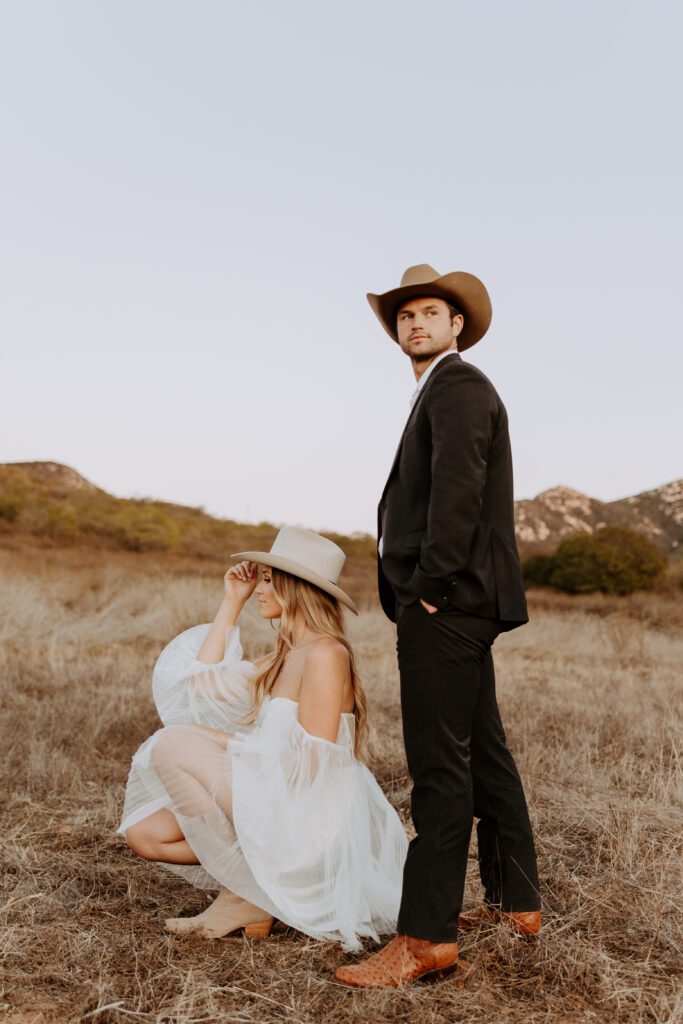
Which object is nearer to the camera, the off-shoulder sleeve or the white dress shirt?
the white dress shirt

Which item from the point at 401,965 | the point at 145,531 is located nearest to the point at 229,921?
the point at 401,965

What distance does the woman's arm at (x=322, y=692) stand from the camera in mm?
2924

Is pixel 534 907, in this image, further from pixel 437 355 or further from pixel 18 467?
pixel 18 467

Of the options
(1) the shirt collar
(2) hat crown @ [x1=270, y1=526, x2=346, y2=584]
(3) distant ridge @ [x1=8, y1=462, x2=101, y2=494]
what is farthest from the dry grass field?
(3) distant ridge @ [x1=8, y1=462, x2=101, y2=494]

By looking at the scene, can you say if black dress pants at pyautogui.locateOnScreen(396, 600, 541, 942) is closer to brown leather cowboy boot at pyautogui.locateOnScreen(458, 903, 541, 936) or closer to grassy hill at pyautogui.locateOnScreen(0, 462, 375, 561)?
brown leather cowboy boot at pyautogui.locateOnScreen(458, 903, 541, 936)

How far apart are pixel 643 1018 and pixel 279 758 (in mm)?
1271

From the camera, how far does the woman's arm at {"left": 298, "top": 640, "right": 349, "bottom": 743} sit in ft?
9.59

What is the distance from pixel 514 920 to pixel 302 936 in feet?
2.35

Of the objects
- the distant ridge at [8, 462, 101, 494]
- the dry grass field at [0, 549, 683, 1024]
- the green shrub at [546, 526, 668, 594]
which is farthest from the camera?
the distant ridge at [8, 462, 101, 494]

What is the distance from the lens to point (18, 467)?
30328 mm

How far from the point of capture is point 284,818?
2838 mm

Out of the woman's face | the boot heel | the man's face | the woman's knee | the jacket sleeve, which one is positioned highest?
the man's face

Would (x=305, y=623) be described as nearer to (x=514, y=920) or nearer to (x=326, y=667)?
(x=326, y=667)

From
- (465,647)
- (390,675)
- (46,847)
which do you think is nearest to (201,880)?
(46,847)
